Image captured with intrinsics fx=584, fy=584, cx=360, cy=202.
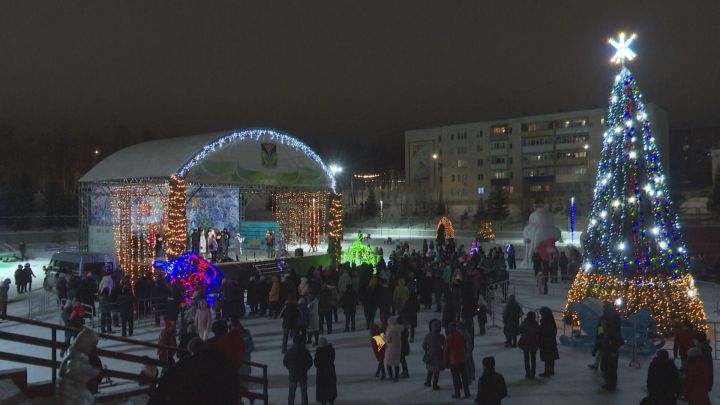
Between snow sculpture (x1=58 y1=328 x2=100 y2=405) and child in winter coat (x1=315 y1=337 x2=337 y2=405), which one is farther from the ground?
snow sculpture (x1=58 y1=328 x2=100 y2=405)

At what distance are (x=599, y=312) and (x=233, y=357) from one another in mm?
8421

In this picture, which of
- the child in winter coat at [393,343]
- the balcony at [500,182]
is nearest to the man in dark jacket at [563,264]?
the child in winter coat at [393,343]

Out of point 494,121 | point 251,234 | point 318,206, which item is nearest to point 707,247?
point 318,206

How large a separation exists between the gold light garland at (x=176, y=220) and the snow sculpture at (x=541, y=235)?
560 inches

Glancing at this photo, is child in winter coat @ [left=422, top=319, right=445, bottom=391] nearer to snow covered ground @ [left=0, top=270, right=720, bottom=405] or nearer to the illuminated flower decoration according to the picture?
snow covered ground @ [left=0, top=270, right=720, bottom=405]

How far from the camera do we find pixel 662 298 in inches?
463

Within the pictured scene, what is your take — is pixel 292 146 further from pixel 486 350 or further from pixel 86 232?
pixel 486 350

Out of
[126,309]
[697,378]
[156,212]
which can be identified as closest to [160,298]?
[126,309]

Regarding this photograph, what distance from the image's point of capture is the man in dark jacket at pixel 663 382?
6.12 m

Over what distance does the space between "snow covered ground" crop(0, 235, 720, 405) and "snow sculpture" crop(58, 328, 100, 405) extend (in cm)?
414

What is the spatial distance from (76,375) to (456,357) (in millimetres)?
5252

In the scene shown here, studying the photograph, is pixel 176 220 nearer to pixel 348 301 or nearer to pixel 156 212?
pixel 156 212

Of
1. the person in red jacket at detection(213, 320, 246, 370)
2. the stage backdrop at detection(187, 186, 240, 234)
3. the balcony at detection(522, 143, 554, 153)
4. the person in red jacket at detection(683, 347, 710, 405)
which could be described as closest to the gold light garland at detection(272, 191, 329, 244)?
the stage backdrop at detection(187, 186, 240, 234)

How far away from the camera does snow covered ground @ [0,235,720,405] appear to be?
328 inches
